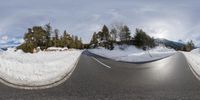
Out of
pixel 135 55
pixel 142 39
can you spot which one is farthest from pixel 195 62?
pixel 142 39

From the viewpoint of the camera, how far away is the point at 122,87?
41.7ft

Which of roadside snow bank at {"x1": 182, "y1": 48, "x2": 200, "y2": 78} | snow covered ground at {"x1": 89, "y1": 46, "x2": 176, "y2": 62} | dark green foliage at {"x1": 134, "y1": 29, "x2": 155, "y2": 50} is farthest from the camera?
dark green foliage at {"x1": 134, "y1": 29, "x2": 155, "y2": 50}

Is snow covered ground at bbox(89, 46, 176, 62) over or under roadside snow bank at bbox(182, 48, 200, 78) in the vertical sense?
under

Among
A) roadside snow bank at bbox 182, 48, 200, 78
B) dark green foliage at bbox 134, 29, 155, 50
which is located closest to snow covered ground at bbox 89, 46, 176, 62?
roadside snow bank at bbox 182, 48, 200, 78

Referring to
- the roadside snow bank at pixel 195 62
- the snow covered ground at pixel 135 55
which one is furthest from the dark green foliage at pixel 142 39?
the roadside snow bank at pixel 195 62

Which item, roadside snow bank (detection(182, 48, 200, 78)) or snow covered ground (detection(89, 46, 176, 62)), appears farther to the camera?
snow covered ground (detection(89, 46, 176, 62))

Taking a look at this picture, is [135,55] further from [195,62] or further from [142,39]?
[142,39]

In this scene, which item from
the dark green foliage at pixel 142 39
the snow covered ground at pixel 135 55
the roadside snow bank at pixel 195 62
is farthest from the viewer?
the dark green foliage at pixel 142 39

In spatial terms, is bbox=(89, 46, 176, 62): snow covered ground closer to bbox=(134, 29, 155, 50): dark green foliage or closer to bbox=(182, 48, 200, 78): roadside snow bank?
bbox=(182, 48, 200, 78): roadside snow bank

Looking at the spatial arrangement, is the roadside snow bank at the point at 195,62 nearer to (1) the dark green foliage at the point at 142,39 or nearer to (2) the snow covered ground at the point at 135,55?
(2) the snow covered ground at the point at 135,55

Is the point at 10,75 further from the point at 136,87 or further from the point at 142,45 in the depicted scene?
the point at 142,45

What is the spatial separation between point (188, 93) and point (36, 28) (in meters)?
156

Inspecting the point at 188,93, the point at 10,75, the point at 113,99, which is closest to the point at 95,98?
the point at 113,99

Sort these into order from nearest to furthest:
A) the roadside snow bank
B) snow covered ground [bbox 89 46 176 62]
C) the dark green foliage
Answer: the roadside snow bank < snow covered ground [bbox 89 46 176 62] < the dark green foliage
